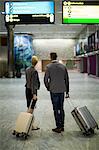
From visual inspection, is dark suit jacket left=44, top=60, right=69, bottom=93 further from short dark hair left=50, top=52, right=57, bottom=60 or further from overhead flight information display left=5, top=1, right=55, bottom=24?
overhead flight information display left=5, top=1, right=55, bottom=24

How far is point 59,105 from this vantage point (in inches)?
332

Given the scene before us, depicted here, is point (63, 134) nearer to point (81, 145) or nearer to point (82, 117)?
point (82, 117)

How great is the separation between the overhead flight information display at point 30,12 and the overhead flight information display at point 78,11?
60 cm

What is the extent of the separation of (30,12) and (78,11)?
6.97ft

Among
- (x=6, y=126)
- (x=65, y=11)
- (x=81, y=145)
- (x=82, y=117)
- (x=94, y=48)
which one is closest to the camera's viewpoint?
(x=81, y=145)

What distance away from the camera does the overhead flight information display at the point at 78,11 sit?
17109 mm

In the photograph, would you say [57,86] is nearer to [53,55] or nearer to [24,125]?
[53,55]

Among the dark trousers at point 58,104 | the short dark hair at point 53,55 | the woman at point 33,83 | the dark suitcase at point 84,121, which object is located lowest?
the dark suitcase at point 84,121

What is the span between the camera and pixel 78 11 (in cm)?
1717

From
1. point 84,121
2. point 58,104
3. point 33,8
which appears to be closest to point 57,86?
point 58,104

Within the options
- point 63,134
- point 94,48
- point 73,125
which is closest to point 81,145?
point 63,134

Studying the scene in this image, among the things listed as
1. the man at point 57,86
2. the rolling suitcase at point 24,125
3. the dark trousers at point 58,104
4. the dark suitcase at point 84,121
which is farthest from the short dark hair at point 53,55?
the rolling suitcase at point 24,125

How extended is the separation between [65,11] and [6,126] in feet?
29.6

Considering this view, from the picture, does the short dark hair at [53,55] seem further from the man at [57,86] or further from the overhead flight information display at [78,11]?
the overhead flight information display at [78,11]
